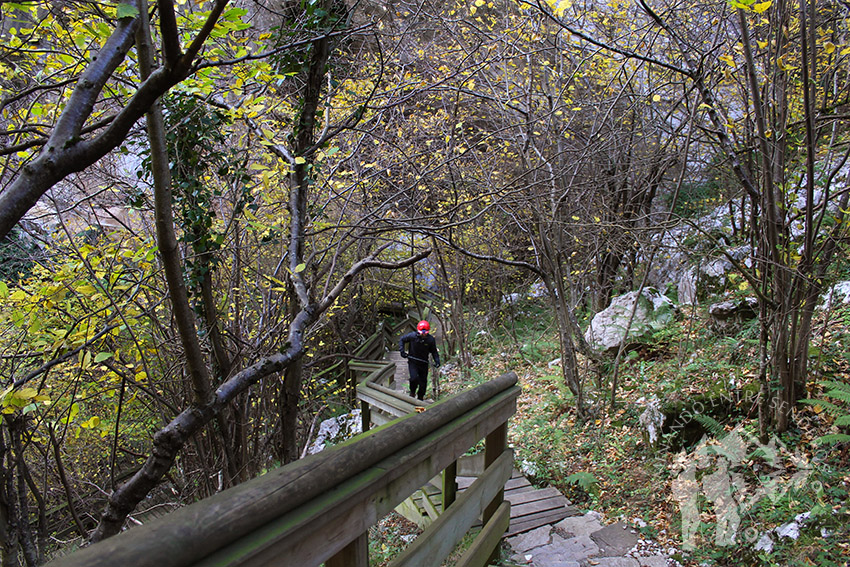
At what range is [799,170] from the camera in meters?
4.88

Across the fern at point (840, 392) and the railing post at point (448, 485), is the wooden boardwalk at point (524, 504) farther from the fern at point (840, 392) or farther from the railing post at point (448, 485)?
the fern at point (840, 392)

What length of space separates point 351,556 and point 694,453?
4.33 m

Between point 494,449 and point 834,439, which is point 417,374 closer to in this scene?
point 494,449

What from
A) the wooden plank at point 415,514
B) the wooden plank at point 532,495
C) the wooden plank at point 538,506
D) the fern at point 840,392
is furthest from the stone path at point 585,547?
the fern at point 840,392

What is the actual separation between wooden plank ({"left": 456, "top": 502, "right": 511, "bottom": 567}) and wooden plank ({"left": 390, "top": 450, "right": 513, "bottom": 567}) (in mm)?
165

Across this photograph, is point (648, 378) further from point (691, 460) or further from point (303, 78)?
point (303, 78)

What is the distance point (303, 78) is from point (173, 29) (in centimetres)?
269

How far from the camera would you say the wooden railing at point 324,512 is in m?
0.88

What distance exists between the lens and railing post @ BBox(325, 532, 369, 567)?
53.4 inches

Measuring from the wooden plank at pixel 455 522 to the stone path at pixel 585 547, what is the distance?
3.70 feet

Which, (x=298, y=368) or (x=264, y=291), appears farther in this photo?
(x=264, y=291)

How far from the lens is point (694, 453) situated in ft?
15.0

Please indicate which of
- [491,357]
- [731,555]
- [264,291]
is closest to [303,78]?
[264,291]

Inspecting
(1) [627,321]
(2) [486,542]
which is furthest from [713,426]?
(1) [627,321]
